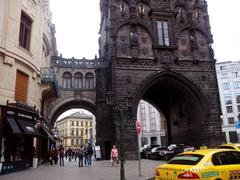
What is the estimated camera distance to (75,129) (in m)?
92.9

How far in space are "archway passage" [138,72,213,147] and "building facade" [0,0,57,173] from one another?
1234 centimetres

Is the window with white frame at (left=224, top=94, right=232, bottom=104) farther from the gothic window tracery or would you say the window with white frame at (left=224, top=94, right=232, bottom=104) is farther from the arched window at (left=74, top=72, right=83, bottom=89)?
the arched window at (left=74, top=72, right=83, bottom=89)

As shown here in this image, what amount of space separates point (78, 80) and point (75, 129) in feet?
198

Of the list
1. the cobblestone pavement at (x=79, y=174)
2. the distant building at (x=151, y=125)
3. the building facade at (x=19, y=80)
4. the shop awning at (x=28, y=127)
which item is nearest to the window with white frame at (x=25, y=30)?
the building facade at (x=19, y=80)

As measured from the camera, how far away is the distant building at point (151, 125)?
58750mm

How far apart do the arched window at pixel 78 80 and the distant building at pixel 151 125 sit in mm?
28006

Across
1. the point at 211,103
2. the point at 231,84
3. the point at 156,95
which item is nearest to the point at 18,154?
the point at 211,103

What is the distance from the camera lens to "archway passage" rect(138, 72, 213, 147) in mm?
27344

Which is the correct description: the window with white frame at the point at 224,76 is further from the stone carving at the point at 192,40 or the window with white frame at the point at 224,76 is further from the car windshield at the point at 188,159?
the car windshield at the point at 188,159

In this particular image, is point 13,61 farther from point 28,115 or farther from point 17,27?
point 28,115

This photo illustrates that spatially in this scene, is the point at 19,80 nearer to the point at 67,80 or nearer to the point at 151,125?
the point at 67,80

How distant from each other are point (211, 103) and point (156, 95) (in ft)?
27.8

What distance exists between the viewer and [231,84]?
5809cm

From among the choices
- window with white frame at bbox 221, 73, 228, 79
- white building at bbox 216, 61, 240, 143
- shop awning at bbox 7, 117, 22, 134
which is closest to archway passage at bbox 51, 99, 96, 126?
shop awning at bbox 7, 117, 22, 134
